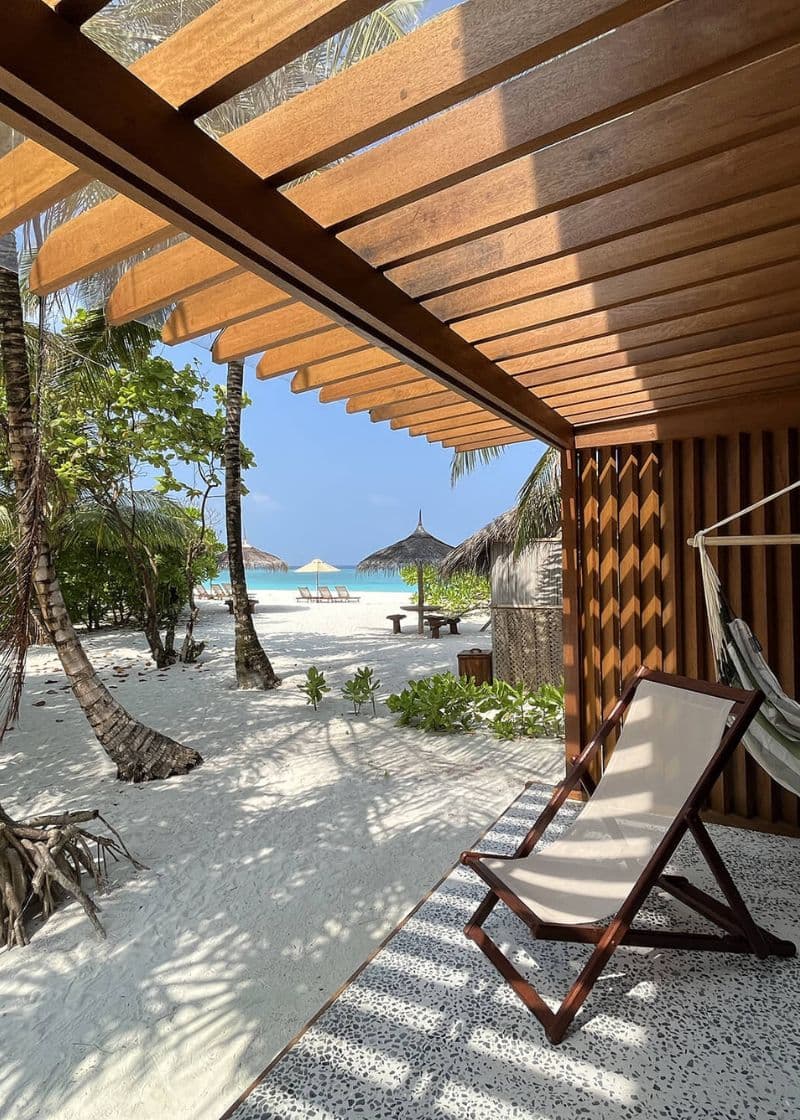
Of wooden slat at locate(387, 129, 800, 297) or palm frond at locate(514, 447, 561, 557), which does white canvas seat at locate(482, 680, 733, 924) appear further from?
palm frond at locate(514, 447, 561, 557)

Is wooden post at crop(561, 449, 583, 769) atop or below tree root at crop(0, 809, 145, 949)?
atop

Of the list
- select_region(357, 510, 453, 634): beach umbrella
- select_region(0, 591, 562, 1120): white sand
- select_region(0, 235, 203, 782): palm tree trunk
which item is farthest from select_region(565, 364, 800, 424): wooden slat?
select_region(357, 510, 453, 634): beach umbrella

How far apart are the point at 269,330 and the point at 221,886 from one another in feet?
8.88

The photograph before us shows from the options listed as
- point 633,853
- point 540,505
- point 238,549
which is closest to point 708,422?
point 633,853

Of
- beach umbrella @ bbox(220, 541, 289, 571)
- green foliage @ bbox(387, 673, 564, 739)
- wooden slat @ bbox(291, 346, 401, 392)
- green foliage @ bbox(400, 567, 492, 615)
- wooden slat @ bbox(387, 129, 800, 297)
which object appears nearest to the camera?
wooden slat @ bbox(387, 129, 800, 297)

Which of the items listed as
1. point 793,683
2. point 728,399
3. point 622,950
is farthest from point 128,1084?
point 728,399

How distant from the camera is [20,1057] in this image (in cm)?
204

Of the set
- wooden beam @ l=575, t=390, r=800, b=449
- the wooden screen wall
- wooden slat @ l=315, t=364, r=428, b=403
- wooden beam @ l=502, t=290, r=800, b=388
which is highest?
wooden slat @ l=315, t=364, r=428, b=403

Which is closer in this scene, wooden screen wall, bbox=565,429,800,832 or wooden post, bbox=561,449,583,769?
wooden screen wall, bbox=565,429,800,832

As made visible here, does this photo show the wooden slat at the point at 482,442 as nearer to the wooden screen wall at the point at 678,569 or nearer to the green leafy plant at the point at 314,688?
the wooden screen wall at the point at 678,569

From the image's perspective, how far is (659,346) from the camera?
2590 mm

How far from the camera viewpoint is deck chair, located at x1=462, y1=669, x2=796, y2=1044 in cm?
195

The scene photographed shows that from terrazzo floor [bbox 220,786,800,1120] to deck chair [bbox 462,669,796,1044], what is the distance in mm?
97

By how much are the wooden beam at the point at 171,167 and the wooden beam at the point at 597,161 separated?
14 centimetres
